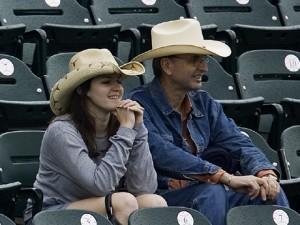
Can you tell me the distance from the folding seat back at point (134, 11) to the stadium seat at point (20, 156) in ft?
6.47

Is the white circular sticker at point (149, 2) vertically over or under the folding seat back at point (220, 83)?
over

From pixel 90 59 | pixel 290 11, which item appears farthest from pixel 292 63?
pixel 90 59

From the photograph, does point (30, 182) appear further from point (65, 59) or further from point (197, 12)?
point (197, 12)

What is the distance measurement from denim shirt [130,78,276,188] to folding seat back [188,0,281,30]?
2196 millimetres

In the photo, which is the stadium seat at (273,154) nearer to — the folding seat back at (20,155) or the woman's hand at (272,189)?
the woman's hand at (272,189)

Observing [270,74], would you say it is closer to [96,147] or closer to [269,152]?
[269,152]

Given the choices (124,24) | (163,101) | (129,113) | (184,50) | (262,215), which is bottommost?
(124,24)

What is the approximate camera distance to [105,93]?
609 centimetres

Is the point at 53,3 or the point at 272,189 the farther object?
the point at 53,3

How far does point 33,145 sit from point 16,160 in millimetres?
116

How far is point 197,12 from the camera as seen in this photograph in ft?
28.7

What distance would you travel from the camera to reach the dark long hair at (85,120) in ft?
19.8

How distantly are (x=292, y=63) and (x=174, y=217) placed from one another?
8.62 ft

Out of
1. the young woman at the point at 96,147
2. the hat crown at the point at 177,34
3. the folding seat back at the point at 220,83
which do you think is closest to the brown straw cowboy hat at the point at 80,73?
the young woman at the point at 96,147
